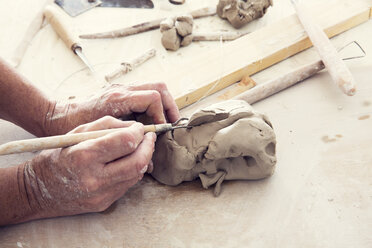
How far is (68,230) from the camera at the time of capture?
144 cm

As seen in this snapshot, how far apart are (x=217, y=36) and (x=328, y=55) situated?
813mm

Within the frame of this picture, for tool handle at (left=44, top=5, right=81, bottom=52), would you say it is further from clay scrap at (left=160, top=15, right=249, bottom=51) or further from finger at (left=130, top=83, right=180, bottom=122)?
finger at (left=130, top=83, right=180, bottom=122)

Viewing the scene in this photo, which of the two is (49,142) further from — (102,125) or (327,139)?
(327,139)

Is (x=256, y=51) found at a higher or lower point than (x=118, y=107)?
lower

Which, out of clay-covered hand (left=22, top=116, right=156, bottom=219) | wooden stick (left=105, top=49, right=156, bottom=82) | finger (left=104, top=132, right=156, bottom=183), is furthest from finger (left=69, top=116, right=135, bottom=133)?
wooden stick (left=105, top=49, right=156, bottom=82)

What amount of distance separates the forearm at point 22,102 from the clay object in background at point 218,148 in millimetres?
610

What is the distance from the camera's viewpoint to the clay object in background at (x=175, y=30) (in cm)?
234

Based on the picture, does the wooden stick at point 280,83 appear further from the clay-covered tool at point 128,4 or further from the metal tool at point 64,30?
the clay-covered tool at point 128,4

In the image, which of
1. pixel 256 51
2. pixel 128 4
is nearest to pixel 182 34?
pixel 256 51

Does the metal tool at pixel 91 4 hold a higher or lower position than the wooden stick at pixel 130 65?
higher

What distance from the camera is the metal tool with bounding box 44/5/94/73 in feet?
7.64

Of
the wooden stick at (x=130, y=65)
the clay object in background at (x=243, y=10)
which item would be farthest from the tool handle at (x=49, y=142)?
the clay object in background at (x=243, y=10)

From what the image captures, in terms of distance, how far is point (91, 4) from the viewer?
280 centimetres

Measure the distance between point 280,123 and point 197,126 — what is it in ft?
1.85
